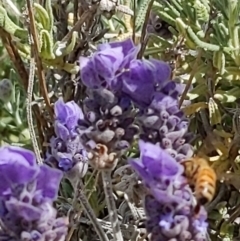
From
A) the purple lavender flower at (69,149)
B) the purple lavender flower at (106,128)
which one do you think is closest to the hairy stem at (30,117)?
the purple lavender flower at (69,149)

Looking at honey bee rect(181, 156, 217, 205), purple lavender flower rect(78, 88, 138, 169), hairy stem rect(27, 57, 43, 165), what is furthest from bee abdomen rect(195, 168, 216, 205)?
hairy stem rect(27, 57, 43, 165)

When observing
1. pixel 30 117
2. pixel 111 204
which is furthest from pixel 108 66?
pixel 30 117

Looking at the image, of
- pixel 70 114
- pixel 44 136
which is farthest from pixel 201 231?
pixel 44 136

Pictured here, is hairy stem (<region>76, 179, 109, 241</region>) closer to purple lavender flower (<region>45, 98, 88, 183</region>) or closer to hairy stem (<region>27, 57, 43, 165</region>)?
purple lavender flower (<region>45, 98, 88, 183</region>)

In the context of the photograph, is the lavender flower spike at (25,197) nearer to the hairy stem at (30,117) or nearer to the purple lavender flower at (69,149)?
the purple lavender flower at (69,149)

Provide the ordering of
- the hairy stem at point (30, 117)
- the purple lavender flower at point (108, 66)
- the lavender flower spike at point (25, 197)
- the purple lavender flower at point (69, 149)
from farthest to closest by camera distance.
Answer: the hairy stem at point (30, 117), the purple lavender flower at point (69, 149), the purple lavender flower at point (108, 66), the lavender flower spike at point (25, 197)
